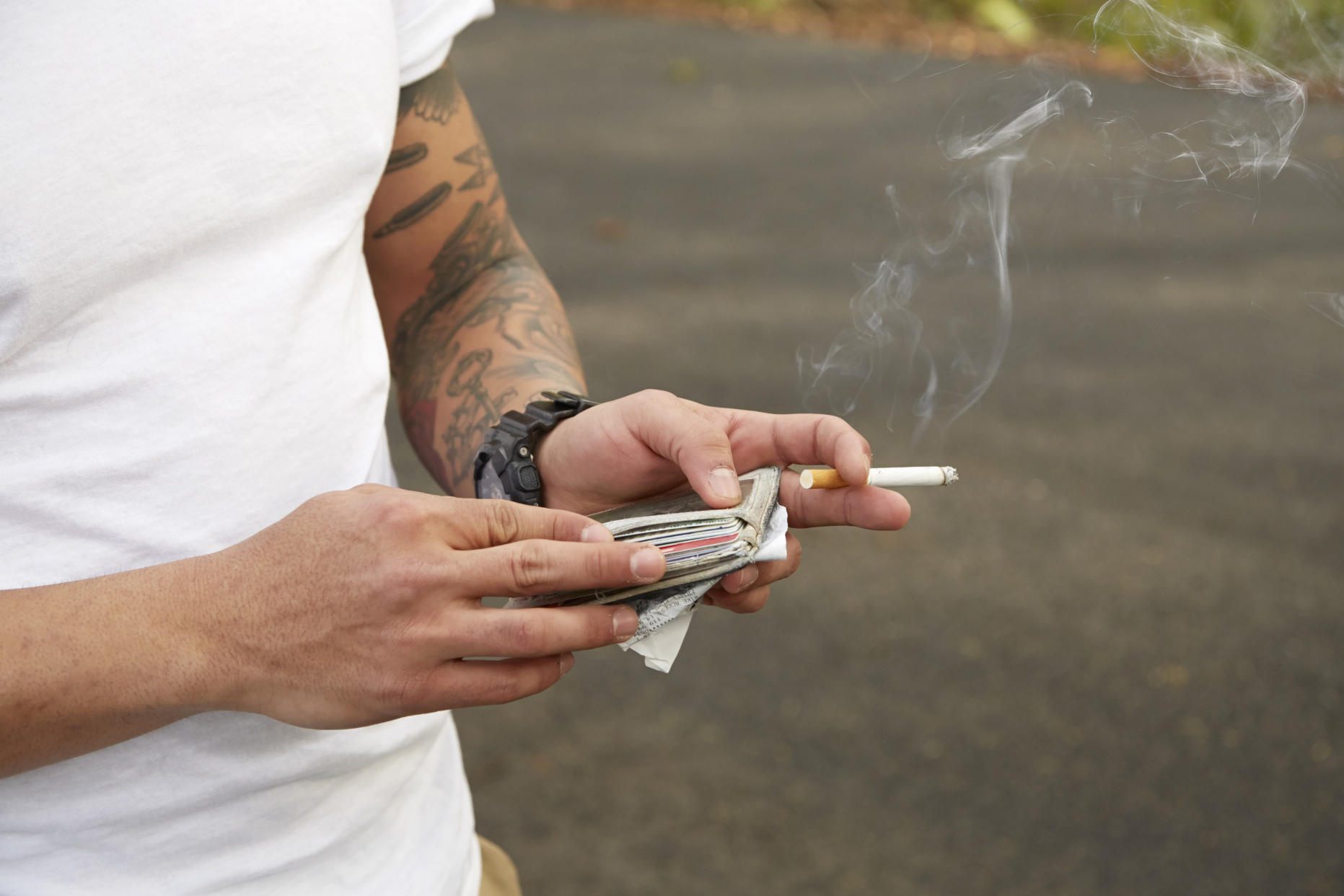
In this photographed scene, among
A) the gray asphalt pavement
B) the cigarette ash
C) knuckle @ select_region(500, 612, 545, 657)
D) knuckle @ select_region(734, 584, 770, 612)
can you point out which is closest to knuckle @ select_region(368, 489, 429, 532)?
knuckle @ select_region(500, 612, 545, 657)

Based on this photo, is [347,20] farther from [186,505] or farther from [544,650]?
[544,650]

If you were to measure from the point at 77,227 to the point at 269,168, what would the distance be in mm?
219

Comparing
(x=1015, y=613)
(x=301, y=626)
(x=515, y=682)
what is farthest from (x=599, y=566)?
(x=1015, y=613)

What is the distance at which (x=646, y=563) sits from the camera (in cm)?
109

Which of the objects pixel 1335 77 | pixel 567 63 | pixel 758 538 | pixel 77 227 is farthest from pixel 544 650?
pixel 567 63

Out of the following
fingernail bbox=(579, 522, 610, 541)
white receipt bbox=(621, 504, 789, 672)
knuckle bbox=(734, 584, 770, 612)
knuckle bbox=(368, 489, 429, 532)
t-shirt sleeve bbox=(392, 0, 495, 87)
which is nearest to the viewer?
knuckle bbox=(368, 489, 429, 532)

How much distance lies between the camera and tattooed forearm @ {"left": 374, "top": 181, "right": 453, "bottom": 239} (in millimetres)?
1656

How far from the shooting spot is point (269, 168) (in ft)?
4.09

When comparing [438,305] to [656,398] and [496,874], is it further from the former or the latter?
[496,874]

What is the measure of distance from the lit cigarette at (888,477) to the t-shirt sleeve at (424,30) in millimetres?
778

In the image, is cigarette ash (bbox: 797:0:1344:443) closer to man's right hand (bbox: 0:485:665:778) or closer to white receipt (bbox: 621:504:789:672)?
white receipt (bbox: 621:504:789:672)

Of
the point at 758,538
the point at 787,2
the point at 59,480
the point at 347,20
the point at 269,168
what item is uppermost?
the point at 347,20

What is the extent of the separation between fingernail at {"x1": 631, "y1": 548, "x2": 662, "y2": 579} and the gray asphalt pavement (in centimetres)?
204

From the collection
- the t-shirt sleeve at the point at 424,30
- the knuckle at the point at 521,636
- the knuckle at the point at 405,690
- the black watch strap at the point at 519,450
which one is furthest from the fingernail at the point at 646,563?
the t-shirt sleeve at the point at 424,30
